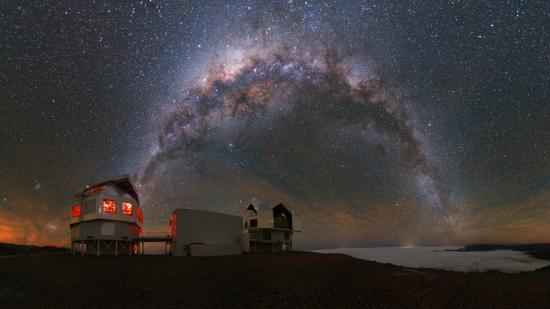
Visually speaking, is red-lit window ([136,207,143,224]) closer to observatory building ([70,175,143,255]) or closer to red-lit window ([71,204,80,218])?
observatory building ([70,175,143,255])

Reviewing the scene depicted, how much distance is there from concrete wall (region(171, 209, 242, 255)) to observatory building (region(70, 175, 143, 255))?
6998mm

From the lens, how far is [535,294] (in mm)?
18984

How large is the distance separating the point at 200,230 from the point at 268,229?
14999 mm

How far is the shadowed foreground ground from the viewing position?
1587 centimetres

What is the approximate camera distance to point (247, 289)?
18.4 m

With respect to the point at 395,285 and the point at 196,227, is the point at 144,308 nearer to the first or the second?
the point at 395,285

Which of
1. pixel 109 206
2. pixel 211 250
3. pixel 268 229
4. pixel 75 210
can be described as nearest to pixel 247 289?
pixel 211 250

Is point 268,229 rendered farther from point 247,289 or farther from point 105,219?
point 247,289

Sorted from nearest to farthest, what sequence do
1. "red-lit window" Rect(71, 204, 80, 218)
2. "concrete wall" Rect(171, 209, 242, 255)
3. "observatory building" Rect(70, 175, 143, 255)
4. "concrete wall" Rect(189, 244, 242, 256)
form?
"concrete wall" Rect(189, 244, 242, 256)
"observatory building" Rect(70, 175, 143, 255)
"concrete wall" Rect(171, 209, 242, 255)
"red-lit window" Rect(71, 204, 80, 218)

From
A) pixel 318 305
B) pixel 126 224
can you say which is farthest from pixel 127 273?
pixel 126 224

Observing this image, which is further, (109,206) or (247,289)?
(109,206)

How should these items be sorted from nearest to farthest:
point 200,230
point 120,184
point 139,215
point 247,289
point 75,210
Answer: point 247,289 < point 75,210 < point 200,230 < point 120,184 < point 139,215

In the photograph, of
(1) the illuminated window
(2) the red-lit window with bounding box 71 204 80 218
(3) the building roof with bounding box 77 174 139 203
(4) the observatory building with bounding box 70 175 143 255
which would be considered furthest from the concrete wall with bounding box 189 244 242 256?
(2) the red-lit window with bounding box 71 204 80 218

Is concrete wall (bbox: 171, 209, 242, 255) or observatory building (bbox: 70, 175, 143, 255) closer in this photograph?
observatory building (bbox: 70, 175, 143, 255)
